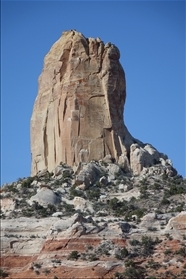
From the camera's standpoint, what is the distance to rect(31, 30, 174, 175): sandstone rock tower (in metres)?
99.4

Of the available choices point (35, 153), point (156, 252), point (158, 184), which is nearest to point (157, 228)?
point (156, 252)

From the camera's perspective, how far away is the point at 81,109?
100 meters

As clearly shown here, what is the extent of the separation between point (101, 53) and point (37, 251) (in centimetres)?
2475

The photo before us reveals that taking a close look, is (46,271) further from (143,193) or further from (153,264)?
(143,193)

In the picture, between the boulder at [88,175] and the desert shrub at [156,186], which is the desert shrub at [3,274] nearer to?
the boulder at [88,175]

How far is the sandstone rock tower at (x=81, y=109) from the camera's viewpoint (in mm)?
99438

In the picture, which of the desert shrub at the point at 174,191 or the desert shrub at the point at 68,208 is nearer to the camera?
the desert shrub at the point at 68,208

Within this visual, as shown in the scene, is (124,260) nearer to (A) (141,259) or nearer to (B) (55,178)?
(A) (141,259)

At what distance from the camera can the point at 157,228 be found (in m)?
86.7

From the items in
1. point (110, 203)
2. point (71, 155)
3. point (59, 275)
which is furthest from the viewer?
point (71, 155)

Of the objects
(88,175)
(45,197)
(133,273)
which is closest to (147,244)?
(133,273)

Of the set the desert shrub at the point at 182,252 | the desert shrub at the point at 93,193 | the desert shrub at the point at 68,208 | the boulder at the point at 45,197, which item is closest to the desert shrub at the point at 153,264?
the desert shrub at the point at 182,252

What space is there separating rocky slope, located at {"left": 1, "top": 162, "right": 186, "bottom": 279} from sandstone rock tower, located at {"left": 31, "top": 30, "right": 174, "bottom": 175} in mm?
1924

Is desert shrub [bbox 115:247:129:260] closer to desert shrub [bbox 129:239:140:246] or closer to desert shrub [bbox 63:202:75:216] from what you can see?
desert shrub [bbox 129:239:140:246]
